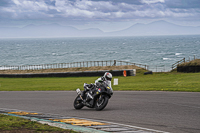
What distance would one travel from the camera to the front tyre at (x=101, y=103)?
10515 millimetres

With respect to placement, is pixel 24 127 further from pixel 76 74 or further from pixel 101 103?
pixel 76 74

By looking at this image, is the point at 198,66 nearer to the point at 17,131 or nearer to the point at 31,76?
the point at 31,76

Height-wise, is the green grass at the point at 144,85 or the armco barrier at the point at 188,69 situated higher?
the armco barrier at the point at 188,69

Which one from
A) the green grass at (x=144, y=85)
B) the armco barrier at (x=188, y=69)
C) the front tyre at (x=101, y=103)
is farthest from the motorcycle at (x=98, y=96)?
the armco barrier at (x=188, y=69)

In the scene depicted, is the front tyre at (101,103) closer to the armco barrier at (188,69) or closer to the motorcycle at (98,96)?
the motorcycle at (98,96)

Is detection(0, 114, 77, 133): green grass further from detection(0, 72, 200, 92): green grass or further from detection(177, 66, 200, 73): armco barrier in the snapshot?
detection(177, 66, 200, 73): armco barrier

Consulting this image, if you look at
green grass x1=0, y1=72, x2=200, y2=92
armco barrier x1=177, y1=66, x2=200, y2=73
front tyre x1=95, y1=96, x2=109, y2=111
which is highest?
armco barrier x1=177, y1=66, x2=200, y2=73

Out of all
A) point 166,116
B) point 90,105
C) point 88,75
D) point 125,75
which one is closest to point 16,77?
point 88,75

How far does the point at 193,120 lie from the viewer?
8.46 m

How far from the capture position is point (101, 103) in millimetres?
10695

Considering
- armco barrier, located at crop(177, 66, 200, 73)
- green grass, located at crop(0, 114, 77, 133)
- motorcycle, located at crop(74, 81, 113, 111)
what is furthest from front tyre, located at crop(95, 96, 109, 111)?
armco barrier, located at crop(177, 66, 200, 73)

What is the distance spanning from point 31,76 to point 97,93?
1399 inches

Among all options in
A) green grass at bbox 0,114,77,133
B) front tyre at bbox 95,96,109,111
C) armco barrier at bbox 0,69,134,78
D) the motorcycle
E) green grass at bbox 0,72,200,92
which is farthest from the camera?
armco barrier at bbox 0,69,134,78

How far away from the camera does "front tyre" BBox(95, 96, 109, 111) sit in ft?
34.5
